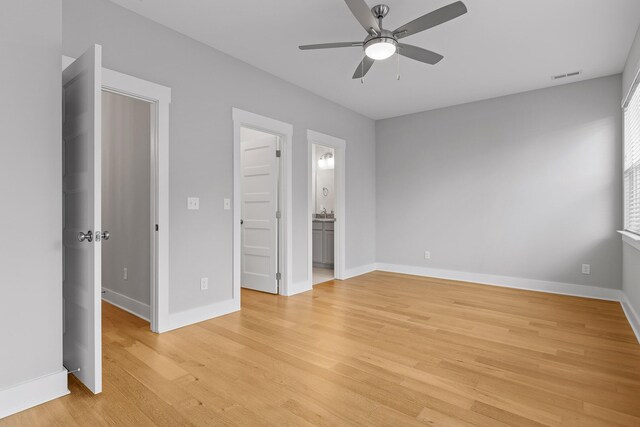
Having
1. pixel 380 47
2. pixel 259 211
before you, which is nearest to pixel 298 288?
pixel 259 211

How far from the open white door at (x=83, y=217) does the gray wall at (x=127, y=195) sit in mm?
1131

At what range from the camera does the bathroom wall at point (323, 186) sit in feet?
22.8

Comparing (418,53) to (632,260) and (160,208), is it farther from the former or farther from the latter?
(632,260)

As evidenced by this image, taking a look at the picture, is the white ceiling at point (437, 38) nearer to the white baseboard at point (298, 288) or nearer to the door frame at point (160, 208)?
the door frame at point (160, 208)

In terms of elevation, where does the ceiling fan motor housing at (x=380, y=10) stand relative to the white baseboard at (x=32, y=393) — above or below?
above

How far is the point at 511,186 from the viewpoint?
15.7ft

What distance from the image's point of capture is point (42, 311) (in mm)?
1887

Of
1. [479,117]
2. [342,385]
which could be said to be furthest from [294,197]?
[479,117]

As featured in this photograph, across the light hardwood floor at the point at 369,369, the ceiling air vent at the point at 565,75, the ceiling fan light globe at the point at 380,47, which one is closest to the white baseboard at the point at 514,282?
the light hardwood floor at the point at 369,369

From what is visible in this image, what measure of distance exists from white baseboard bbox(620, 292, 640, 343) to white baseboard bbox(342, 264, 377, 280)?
11.0 feet

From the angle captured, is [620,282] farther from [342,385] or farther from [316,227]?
[316,227]

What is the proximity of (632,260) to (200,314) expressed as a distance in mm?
4325

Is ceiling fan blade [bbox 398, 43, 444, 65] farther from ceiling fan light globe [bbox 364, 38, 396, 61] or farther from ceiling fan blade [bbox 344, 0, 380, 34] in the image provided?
ceiling fan blade [bbox 344, 0, 380, 34]

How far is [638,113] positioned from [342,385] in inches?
146
